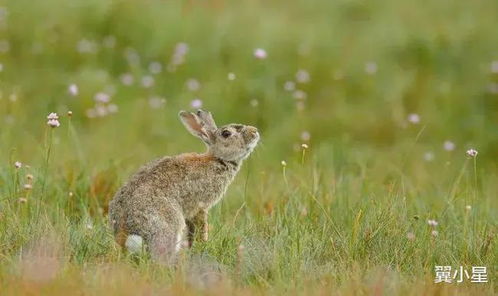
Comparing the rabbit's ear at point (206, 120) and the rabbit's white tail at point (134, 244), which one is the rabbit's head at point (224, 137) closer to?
the rabbit's ear at point (206, 120)

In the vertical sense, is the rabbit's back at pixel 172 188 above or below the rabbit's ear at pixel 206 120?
below

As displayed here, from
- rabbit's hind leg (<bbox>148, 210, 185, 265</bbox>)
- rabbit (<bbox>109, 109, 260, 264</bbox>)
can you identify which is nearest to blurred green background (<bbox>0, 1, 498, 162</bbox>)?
rabbit (<bbox>109, 109, 260, 264</bbox>)

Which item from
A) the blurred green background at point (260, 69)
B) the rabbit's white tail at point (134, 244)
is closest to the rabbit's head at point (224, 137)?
the rabbit's white tail at point (134, 244)

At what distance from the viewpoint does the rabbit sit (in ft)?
19.8

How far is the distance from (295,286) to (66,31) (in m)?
6.87

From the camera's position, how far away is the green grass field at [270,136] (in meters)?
5.87

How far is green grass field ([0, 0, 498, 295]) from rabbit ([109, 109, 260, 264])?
0.45 feet

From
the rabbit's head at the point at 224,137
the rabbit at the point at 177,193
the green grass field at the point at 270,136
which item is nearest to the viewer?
A: the green grass field at the point at 270,136

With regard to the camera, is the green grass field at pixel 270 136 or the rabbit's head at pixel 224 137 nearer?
the green grass field at pixel 270 136

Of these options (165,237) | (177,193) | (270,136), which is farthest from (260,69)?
(165,237)

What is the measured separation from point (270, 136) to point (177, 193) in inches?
158

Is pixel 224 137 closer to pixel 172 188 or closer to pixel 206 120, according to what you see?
pixel 206 120

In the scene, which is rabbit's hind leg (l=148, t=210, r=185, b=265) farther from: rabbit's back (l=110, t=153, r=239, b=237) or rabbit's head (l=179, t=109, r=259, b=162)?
rabbit's head (l=179, t=109, r=259, b=162)

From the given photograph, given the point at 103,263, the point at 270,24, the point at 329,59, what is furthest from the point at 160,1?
the point at 103,263
